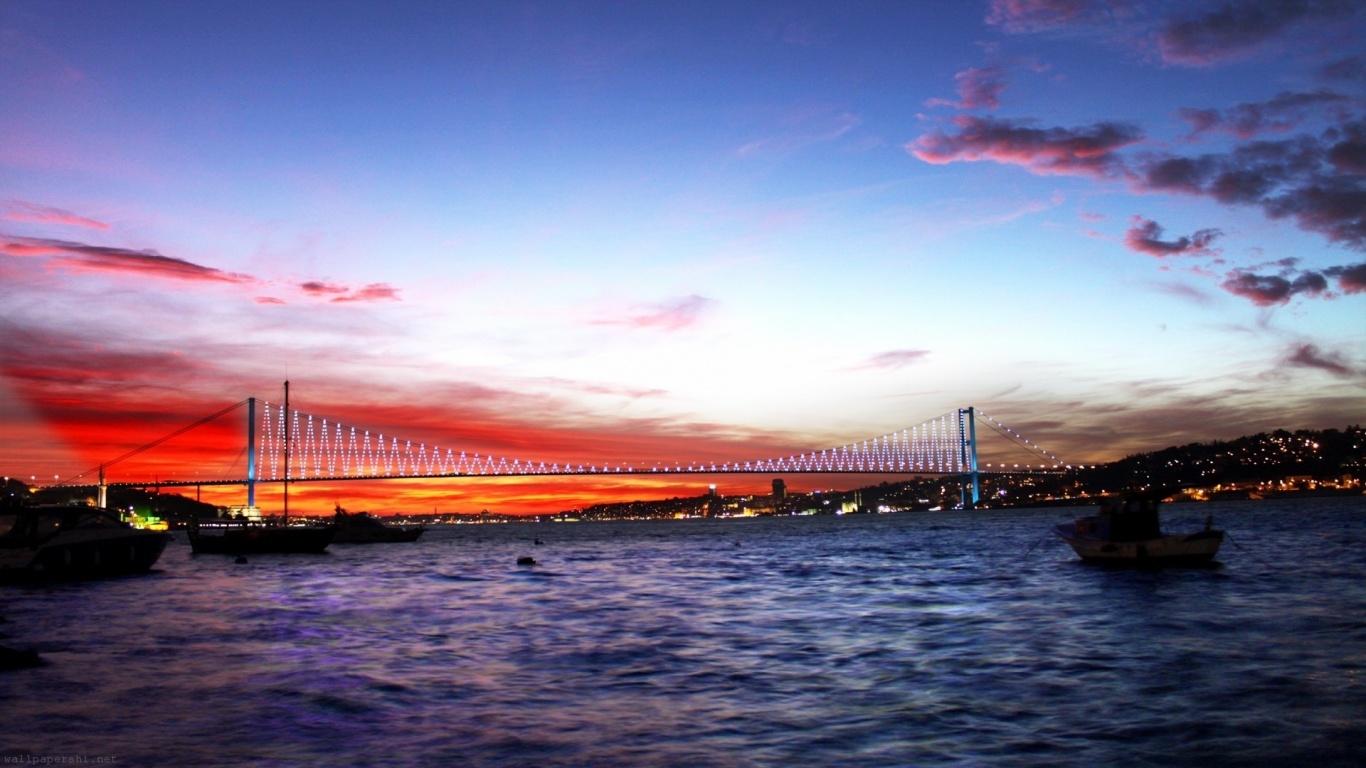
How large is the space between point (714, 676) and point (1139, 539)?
2553cm

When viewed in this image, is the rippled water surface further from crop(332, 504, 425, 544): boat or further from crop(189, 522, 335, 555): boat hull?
crop(332, 504, 425, 544): boat

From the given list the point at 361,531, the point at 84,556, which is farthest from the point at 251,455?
the point at 84,556

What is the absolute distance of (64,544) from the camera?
3684 centimetres

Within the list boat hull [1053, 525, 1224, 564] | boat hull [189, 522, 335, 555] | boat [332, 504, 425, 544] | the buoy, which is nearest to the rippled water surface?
the buoy

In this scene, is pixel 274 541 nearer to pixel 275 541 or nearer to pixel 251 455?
pixel 275 541

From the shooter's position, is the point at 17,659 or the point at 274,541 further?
the point at 274,541

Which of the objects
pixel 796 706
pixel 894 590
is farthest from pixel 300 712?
pixel 894 590

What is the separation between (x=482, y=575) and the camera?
42.9 meters

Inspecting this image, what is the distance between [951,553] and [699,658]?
38883 mm

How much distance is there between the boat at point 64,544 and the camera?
35562 millimetres

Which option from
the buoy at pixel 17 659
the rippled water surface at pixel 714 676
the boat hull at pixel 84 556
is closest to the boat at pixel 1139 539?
the rippled water surface at pixel 714 676

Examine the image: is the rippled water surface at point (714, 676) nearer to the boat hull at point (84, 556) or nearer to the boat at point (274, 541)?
the boat hull at point (84, 556)

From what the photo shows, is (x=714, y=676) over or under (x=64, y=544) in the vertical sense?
under

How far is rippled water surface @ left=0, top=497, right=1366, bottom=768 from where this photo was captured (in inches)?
407
